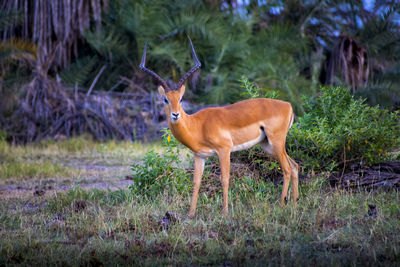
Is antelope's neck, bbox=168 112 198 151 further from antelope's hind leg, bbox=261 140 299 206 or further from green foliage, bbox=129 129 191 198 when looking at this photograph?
green foliage, bbox=129 129 191 198

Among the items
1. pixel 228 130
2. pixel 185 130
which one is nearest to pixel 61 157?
pixel 185 130

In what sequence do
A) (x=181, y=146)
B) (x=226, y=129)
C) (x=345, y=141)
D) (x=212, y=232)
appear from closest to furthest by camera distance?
1. (x=212, y=232)
2. (x=226, y=129)
3. (x=345, y=141)
4. (x=181, y=146)

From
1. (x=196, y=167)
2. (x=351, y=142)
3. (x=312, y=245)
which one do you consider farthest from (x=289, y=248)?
(x=351, y=142)

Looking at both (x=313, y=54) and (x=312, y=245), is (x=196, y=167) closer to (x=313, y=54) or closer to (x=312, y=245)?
(x=312, y=245)

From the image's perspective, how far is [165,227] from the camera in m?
4.53

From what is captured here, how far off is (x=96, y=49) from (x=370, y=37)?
32.0 feet

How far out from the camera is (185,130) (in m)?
5.00

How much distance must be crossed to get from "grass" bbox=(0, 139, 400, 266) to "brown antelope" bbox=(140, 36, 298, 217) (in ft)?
1.50

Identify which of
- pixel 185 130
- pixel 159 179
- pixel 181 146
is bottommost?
pixel 159 179

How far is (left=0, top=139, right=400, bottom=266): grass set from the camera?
3.65 metres

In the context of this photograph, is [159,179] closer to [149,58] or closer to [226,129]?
[226,129]

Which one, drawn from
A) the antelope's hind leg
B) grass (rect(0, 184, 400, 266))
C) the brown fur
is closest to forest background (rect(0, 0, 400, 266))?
grass (rect(0, 184, 400, 266))

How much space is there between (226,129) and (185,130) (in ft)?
1.66

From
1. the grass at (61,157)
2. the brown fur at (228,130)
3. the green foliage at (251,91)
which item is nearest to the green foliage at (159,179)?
the brown fur at (228,130)
